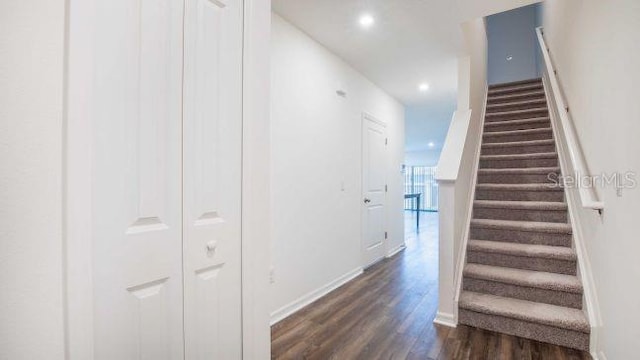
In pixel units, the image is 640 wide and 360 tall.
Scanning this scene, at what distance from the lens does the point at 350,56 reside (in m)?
3.34

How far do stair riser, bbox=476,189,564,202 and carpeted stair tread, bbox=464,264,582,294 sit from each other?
0.89 metres

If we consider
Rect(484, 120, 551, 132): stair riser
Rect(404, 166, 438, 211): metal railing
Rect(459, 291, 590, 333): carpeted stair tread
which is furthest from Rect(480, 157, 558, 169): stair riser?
Rect(404, 166, 438, 211): metal railing

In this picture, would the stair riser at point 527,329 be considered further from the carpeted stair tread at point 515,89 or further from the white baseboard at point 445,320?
the carpeted stair tread at point 515,89

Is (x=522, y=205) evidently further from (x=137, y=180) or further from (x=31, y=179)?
(x=31, y=179)

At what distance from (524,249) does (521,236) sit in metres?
0.21

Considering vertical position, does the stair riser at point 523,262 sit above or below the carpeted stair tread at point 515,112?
below

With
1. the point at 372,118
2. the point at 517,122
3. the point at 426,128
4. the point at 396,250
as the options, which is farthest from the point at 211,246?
the point at 426,128

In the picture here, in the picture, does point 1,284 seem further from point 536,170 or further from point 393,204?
point 393,204

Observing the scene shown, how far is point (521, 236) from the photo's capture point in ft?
9.05

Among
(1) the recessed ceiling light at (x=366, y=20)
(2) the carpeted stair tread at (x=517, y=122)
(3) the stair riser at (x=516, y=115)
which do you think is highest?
(1) the recessed ceiling light at (x=366, y=20)

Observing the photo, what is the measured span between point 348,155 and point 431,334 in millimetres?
2051

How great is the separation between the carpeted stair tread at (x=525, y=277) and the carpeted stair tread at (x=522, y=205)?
0.66 meters

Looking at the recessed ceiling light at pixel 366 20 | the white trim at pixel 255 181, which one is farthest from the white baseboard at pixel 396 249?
the white trim at pixel 255 181

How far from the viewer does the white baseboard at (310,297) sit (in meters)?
2.49
